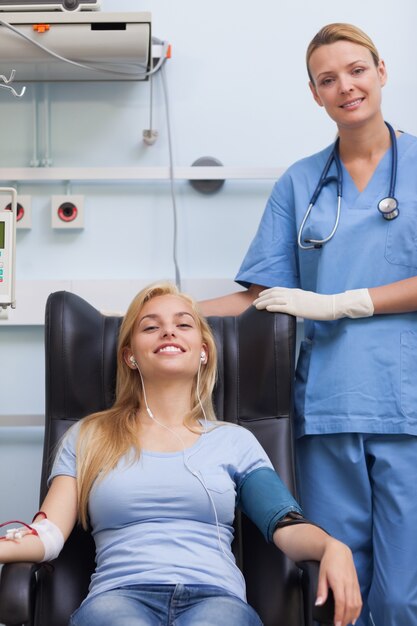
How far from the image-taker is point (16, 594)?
1285 mm

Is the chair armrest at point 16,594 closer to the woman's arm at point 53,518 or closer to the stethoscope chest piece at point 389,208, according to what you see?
the woman's arm at point 53,518

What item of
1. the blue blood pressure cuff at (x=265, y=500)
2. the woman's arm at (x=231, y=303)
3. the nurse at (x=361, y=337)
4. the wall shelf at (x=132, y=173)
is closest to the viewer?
the blue blood pressure cuff at (x=265, y=500)

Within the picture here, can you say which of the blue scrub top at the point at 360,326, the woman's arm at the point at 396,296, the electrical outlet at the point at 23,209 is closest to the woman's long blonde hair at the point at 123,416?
the blue scrub top at the point at 360,326

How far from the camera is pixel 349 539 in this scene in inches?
70.9

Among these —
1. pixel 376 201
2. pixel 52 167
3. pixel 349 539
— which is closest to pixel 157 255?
pixel 52 167

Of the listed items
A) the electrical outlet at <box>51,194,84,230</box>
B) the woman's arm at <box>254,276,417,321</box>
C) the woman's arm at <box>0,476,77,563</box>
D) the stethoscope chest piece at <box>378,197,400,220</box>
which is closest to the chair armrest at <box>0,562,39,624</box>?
the woman's arm at <box>0,476,77,563</box>

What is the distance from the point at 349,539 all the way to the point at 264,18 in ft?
4.72

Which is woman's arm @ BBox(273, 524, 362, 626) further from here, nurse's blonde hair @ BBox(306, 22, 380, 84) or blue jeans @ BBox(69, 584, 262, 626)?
nurse's blonde hair @ BBox(306, 22, 380, 84)

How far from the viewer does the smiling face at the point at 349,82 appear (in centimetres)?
187

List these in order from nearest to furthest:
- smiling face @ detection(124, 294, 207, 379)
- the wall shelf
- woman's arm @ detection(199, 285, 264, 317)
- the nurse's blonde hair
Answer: smiling face @ detection(124, 294, 207, 379) → the nurse's blonde hair → woman's arm @ detection(199, 285, 264, 317) → the wall shelf

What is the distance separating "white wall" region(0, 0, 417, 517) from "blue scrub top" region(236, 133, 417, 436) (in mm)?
379

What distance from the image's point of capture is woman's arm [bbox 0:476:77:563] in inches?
53.3

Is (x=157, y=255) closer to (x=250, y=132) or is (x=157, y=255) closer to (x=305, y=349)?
(x=250, y=132)

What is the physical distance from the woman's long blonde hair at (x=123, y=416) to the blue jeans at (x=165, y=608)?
21 centimetres
